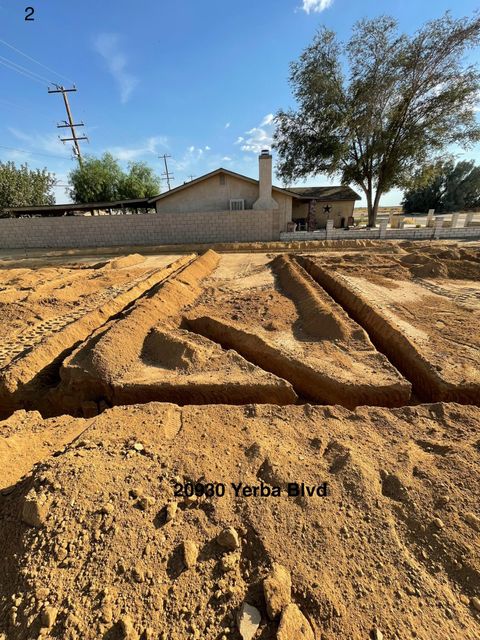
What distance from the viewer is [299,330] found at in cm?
479

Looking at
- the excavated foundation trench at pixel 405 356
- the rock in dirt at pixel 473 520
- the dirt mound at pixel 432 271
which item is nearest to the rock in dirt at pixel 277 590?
the rock in dirt at pixel 473 520

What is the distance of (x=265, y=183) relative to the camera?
636 inches

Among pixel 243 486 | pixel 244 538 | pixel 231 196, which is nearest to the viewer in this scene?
pixel 244 538

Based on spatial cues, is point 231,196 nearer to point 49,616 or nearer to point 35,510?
point 35,510

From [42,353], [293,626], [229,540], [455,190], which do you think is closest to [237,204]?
[42,353]

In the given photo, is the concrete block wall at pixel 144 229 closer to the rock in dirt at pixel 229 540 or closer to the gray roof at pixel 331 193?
the gray roof at pixel 331 193

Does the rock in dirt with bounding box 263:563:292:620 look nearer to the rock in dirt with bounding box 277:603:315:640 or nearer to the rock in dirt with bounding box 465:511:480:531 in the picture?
the rock in dirt with bounding box 277:603:315:640

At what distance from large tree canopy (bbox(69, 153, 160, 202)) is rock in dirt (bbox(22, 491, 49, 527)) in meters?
28.3

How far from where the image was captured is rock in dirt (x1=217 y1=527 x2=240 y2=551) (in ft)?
5.46

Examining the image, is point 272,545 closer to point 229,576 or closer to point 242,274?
point 229,576

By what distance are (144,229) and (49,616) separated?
16.6 meters

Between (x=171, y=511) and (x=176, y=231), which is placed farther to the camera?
(x=176, y=231)

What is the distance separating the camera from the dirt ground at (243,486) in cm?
143

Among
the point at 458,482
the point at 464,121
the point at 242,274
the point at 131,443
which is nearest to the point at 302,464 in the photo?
the point at 458,482
